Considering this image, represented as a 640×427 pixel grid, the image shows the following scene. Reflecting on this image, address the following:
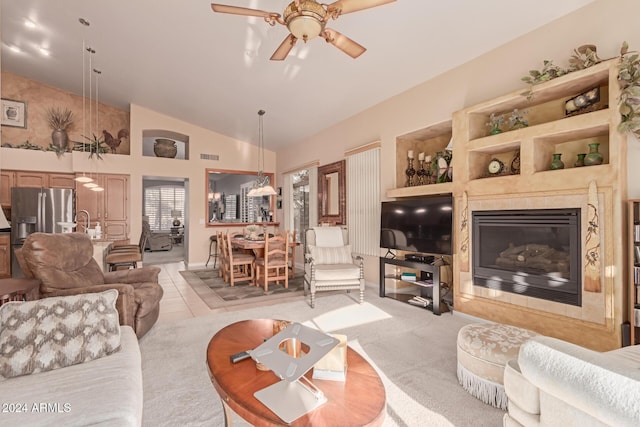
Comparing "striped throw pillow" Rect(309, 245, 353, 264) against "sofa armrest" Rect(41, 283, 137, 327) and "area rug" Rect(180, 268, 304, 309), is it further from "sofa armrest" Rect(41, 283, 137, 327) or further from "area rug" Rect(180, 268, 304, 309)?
"sofa armrest" Rect(41, 283, 137, 327)

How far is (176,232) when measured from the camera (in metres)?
12.0

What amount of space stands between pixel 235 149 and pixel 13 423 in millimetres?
7484

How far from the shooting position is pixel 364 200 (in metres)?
5.35

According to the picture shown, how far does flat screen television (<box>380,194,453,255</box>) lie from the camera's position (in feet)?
12.3

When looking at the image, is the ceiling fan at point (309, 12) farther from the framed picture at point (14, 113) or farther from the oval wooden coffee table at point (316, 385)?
the framed picture at point (14, 113)

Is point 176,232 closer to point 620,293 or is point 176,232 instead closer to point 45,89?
point 45,89

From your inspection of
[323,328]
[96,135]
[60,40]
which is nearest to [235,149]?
[96,135]

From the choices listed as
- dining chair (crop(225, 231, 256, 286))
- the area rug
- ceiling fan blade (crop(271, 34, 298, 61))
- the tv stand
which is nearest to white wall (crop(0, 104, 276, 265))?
the area rug

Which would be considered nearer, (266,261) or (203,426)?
(203,426)

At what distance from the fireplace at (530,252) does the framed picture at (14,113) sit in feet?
29.6

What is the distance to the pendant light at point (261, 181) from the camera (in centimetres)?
572

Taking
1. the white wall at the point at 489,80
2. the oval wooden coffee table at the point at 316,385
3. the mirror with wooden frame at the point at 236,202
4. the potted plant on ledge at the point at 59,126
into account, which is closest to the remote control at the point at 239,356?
the oval wooden coffee table at the point at 316,385

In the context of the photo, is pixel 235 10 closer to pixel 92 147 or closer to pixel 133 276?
pixel 133 276

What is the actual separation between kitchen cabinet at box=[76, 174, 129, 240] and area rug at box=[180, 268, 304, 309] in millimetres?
2235
